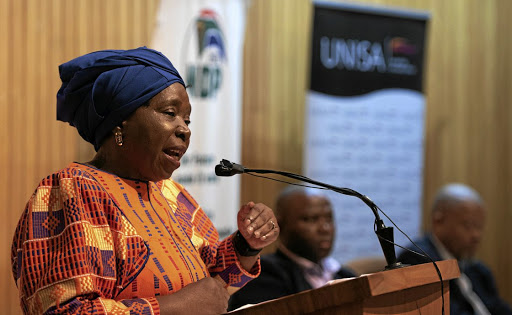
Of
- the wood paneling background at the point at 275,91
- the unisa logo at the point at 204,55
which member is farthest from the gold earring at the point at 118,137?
the unisa logo at the point at 204,55

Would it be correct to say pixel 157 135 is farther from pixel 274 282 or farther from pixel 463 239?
pixel 463 239

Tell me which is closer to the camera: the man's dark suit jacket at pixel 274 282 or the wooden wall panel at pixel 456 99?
the man's dark suit jacket at pixel 274 282

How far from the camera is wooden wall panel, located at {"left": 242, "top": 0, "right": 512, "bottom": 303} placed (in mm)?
4941

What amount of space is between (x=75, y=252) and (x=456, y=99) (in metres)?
4.92

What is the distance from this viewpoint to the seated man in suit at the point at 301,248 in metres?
3.66

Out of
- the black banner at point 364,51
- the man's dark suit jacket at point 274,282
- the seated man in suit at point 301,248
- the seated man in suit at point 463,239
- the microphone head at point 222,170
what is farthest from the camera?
the black banner at point 364,51

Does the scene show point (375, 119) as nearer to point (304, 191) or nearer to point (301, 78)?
point (301, 78)

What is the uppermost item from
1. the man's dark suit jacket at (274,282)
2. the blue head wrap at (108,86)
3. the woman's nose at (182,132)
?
the blue head wrap at (108,86)

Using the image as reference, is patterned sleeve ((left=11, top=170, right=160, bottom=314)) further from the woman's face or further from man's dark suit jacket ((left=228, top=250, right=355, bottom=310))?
man's dark suit jacket ((left=228, top=250, right=355, bottom=310))

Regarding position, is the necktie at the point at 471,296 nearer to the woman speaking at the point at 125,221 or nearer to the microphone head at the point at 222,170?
the woman speaking at the point at 125,221

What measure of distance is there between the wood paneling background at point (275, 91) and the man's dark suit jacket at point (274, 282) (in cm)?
111

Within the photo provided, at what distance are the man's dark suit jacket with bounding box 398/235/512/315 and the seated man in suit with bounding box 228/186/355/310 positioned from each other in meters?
0.48

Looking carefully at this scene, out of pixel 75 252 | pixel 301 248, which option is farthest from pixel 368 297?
pixel 301 248

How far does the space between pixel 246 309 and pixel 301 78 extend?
3595 millimetres
